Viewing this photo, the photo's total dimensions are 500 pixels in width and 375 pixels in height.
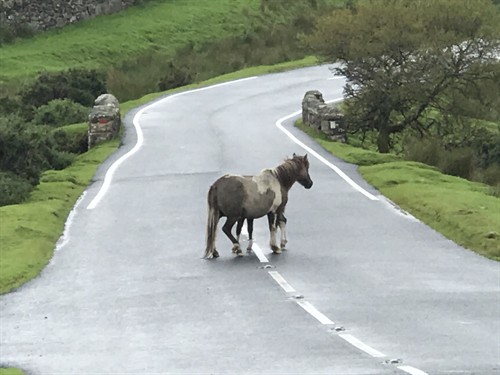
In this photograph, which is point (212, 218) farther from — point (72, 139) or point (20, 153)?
point (72, 139)

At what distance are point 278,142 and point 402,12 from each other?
7.25m

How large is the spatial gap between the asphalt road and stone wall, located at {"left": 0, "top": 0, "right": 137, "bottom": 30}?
28.3 meters

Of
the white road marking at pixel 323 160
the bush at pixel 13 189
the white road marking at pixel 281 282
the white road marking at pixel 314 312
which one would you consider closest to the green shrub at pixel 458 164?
the white road marking at pixel 323 160

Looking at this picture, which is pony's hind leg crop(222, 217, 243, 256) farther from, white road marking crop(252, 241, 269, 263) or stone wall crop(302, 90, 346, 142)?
stone wall crop(302, 90, 346, 142)

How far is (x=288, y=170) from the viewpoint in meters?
18.8

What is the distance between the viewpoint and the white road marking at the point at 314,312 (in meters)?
13.7

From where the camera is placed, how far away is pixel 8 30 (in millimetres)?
52781

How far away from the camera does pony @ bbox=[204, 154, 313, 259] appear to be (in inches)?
704

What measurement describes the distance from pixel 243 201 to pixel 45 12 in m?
39.5


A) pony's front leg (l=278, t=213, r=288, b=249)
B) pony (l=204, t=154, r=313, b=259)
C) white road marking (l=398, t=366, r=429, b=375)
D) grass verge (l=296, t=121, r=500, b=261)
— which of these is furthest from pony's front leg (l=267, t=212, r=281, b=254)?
white road marking (l=398, t=366, r=429, b=375)

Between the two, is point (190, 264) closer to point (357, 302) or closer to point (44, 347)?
point (357, 302)

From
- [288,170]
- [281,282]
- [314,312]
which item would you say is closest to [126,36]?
[288,170]

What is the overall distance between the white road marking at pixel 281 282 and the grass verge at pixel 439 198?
3922 mm

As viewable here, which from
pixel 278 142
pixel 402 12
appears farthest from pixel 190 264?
pixel 402 12
